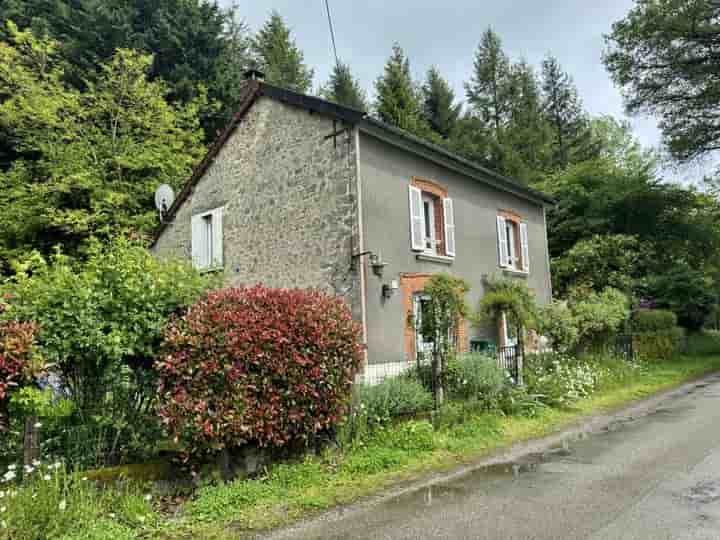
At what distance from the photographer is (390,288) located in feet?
33.6

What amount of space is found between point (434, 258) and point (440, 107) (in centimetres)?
2036

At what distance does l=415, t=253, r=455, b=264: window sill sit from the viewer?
37.0ft

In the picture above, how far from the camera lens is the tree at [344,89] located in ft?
88.9

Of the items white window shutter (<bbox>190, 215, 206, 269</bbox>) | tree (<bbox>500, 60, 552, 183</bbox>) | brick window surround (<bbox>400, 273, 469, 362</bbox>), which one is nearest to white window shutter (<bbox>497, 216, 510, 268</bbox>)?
brick window surround (<bbox>400, 273, 469, 362</bbox>)

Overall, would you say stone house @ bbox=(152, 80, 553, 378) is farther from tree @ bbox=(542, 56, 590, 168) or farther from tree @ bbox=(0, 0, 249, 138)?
tree @ bbox=(542, 56, 590, 168)

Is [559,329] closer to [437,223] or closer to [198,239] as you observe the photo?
[437,223]

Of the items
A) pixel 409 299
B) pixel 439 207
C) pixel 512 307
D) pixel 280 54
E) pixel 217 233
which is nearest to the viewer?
pixel 409 299

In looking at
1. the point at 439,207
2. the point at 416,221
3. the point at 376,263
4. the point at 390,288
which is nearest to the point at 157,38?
the point at 439,207

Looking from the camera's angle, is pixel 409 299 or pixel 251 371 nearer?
pixel 251 371

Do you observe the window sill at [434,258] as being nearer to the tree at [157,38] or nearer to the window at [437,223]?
the window at [437,223]

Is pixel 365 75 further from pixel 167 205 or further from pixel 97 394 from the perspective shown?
pixel 97 394

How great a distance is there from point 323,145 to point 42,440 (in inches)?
311

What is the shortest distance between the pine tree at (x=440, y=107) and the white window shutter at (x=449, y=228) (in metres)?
18.2

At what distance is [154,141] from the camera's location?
19.1m
